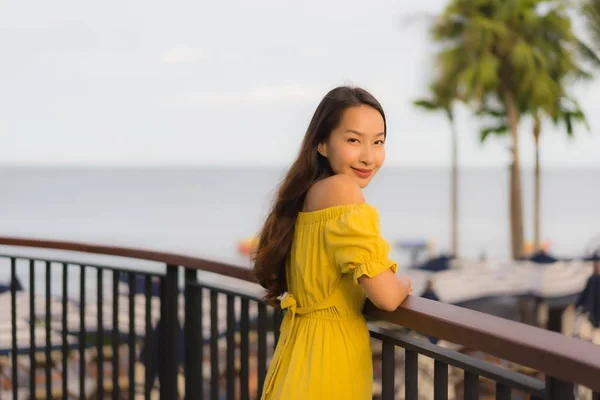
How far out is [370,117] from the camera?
1.80 metres

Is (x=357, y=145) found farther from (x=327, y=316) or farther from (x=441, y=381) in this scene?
(x=441, y=381)

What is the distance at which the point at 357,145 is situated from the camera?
1790 mm

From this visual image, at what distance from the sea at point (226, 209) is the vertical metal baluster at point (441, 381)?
31.8 meters

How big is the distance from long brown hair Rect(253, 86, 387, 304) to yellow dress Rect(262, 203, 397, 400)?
4 cm

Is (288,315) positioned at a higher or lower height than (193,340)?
higher

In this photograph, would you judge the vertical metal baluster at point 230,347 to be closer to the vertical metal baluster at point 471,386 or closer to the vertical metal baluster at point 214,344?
the vertical metal baluster at point 214,344

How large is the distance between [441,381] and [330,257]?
13.5 inches

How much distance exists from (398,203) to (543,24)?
168 feet

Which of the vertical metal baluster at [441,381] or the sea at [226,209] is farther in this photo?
the sea at [226,209]

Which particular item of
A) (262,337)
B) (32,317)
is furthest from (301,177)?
(32,317)

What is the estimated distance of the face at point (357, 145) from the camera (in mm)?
1784

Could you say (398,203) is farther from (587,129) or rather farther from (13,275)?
(13,275)

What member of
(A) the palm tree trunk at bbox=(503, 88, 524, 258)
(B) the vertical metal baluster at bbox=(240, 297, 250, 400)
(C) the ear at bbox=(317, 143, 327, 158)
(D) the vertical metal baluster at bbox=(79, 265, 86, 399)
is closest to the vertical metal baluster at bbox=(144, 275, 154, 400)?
(D) the vertical metal baluster at bbox=(79, 265, 86, 399)

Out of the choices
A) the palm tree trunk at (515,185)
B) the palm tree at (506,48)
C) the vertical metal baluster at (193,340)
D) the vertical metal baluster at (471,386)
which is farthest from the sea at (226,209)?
the vertical metal baluster at (471,386)
